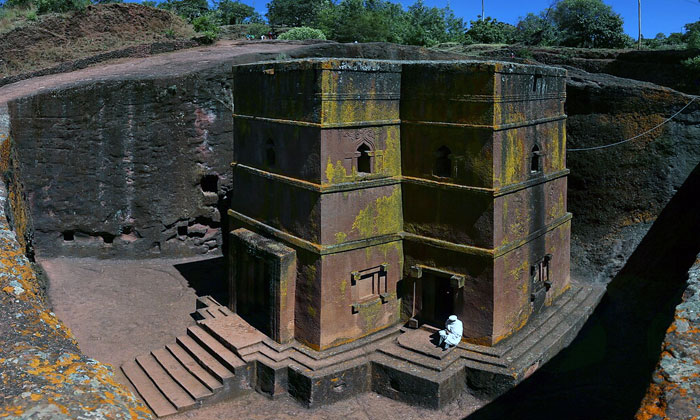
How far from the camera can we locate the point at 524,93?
37.9 feet

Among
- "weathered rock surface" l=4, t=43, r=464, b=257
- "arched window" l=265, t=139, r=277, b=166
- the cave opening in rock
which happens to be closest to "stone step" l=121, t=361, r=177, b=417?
"arched window" l=265, t=139, r=277, b=166

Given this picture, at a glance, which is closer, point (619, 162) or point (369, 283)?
point (369, 283)

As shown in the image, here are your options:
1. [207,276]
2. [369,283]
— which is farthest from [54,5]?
[369,283]

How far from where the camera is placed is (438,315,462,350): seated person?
1138 centimetres

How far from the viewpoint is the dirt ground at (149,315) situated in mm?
10906

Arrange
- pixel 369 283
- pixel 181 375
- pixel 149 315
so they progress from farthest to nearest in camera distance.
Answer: pixel 149 315
pixel 369 283
pixel 181 375

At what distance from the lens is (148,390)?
37.4 ft

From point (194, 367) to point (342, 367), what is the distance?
9.15ft

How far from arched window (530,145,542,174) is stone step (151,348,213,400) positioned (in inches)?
286

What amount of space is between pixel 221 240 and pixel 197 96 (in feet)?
13.4

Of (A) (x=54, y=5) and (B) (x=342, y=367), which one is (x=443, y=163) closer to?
(B) (x=342, y=367)

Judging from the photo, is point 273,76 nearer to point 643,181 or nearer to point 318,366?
point 318,366

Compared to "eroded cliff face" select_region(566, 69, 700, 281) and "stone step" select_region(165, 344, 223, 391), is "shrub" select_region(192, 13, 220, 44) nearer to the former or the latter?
"eroded cliff face" select_region(566, 69, 700, 281)

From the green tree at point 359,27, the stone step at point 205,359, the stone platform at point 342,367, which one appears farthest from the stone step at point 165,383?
the green tree at point 359,27
